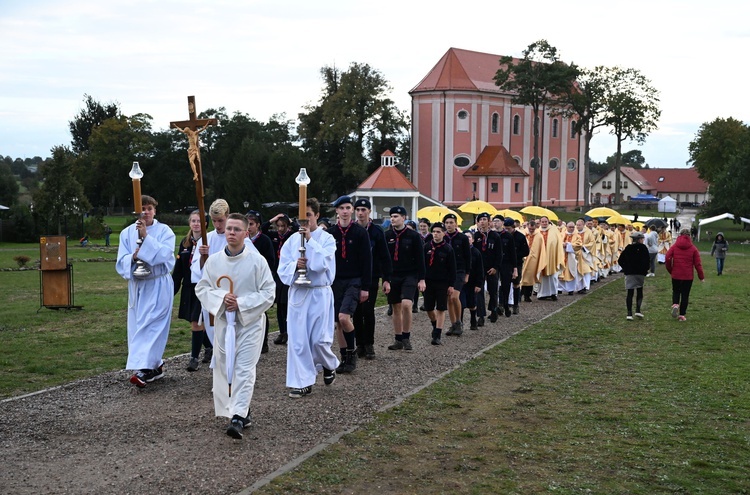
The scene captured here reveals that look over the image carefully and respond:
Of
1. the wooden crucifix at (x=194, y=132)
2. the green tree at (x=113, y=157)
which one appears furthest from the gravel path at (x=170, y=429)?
the green tree at (x=113, y=157)

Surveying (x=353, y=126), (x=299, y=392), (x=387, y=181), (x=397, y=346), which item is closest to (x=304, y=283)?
(x=299, y=392)

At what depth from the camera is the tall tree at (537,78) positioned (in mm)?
74438

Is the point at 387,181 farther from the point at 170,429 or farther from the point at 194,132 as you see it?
the point at 170,429

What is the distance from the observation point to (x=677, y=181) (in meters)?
135

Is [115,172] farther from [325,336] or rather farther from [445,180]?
[325,336]

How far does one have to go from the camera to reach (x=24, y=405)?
845cm

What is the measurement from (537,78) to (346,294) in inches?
2677

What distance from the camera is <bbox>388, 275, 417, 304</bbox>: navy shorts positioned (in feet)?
40.6

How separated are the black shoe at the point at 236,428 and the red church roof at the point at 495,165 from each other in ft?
232

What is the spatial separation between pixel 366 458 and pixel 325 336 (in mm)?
2685

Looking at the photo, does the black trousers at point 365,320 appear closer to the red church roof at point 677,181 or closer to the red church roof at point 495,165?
the red church roof at point 495,165

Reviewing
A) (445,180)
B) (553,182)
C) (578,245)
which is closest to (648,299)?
(578,245)

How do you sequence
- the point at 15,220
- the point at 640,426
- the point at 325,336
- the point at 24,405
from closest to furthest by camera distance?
the point at 640,426
the point at 24,405
the point at 325,336
the point at 15,220

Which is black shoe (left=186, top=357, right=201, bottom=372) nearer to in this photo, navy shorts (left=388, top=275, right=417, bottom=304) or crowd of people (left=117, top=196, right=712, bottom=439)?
crowd of people (left=117, top=196, right=712, bottom=439)
